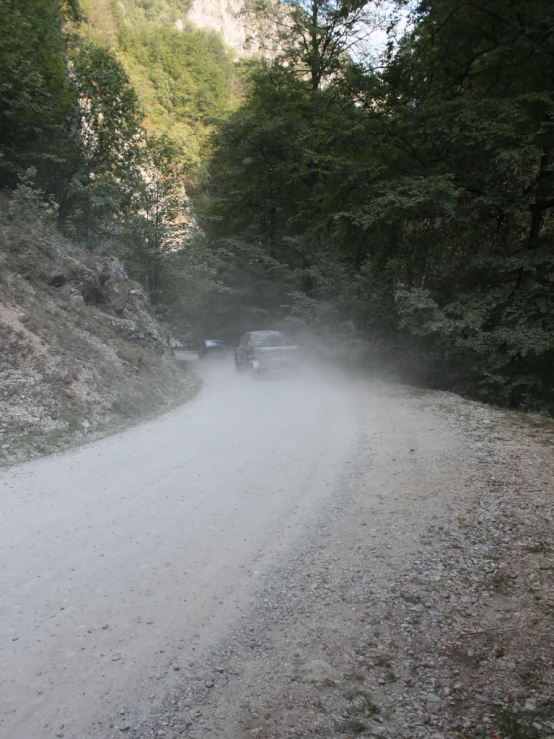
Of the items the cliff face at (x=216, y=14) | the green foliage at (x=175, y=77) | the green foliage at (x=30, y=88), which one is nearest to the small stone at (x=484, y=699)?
the green foliage at (x=30, y=88)

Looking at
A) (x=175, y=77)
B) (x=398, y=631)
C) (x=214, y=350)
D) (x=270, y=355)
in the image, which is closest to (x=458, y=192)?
(x=270, y=355)

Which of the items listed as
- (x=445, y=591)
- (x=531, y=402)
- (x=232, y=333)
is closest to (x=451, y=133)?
(x=531, y=402)

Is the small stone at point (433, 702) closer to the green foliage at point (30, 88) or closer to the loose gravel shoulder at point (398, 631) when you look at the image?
the loose gravel shoulder at point (398, 631)

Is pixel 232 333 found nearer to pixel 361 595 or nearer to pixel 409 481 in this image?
pixel 409 481

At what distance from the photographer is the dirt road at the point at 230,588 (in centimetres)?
249

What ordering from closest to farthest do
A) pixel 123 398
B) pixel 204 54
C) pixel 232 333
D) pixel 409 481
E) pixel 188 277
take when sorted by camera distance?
pixel 409 481 < pixel 123 398 < pixel 188 277 < pixel 232 333 < pixel 204 54

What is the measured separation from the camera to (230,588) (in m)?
3.67

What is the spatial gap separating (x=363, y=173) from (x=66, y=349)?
8.70m

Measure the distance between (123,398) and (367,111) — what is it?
1013cm

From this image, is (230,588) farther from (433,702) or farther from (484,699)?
(484,699)

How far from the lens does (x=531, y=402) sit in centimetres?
1130

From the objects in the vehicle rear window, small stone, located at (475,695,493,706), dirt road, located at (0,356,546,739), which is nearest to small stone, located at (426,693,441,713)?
dirt road, located at (0,356,546,739)

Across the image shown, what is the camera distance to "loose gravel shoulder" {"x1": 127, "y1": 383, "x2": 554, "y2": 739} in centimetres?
240

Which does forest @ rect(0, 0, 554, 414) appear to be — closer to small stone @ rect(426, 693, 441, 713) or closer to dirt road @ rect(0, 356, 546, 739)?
dirt road @ rect(0, 356, 546, 739)
